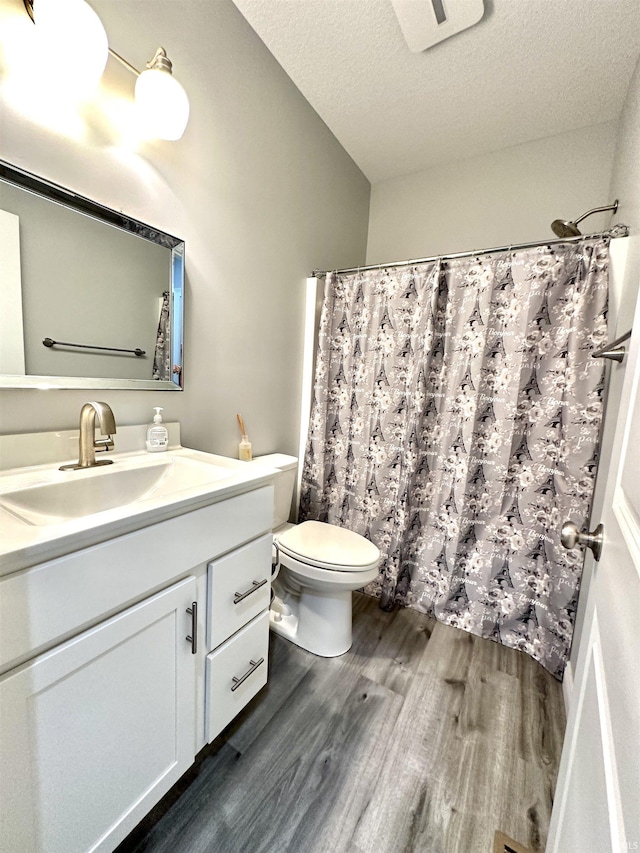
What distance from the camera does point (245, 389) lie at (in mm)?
1597

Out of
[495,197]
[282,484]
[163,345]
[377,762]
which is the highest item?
[495,197]

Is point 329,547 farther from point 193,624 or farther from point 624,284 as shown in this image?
point 624,284

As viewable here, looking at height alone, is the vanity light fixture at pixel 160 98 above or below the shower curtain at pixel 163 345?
above

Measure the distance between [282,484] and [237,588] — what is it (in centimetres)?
70

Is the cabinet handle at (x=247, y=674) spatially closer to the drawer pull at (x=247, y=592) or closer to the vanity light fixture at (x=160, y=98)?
the drawer pull at (x=247, y=592)

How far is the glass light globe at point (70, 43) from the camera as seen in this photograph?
30.7 inches

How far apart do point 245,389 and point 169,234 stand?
26.4 inches

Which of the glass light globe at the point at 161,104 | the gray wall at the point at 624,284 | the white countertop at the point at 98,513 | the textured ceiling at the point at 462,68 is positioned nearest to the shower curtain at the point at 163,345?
the white countertop at the point at 98,513

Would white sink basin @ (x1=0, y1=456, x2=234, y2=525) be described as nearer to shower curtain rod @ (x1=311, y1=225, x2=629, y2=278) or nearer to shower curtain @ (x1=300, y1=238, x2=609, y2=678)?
shower curtain @ (x1=300, y1=238, x2=609, y2=678)

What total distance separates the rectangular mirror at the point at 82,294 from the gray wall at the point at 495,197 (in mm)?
1643

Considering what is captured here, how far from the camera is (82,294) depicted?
3.27 ft

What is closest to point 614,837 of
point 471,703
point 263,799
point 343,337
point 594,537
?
point 594,537

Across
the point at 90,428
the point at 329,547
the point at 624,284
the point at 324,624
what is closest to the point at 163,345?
the point at 90,428

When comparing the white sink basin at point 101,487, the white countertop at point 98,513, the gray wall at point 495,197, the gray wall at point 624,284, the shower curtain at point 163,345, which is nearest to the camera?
the white countertop at point 98,513
